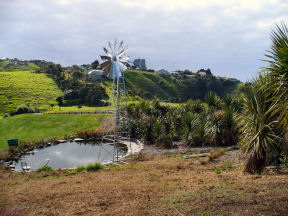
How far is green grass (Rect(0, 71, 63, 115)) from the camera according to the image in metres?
50.6

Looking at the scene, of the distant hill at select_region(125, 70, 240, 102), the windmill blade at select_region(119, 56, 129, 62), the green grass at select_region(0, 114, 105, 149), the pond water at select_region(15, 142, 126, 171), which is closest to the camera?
the pond water at select_region(15, 142, 126, 171)

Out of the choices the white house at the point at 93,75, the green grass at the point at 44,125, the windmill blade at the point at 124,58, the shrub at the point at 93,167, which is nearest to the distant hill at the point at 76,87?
the white house at the point at 93,75

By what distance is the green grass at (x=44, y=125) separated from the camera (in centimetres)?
2928

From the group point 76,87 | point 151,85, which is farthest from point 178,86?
point 76,87

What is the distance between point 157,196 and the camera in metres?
8.16

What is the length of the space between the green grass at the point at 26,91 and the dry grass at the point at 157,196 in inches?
1655

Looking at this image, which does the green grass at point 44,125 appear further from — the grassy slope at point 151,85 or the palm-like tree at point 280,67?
the grassy slope at point 151,85

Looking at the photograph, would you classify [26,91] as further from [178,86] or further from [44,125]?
[178,86]

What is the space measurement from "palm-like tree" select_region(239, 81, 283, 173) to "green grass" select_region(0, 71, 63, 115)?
45.5 meters

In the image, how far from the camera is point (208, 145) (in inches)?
848

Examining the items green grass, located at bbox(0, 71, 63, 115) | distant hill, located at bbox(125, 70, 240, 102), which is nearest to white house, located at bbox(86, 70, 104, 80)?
distant hill, located at bbox(125, 70, 240, 102)

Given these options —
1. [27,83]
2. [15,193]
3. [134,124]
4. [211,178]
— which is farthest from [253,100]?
[27,83]

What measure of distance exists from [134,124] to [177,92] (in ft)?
227

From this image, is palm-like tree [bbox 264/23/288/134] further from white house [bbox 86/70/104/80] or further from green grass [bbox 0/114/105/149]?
white house [bbox 86/70/104/80]
